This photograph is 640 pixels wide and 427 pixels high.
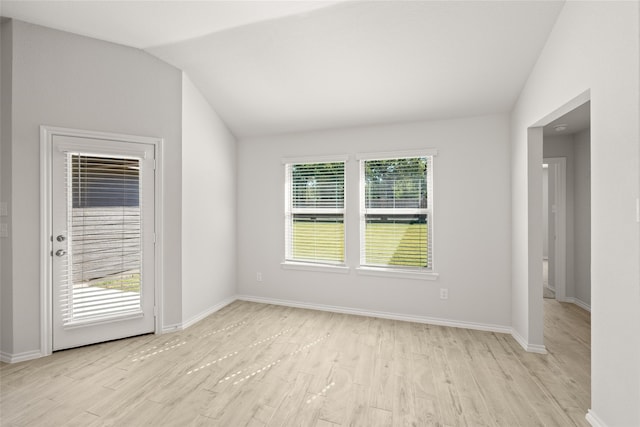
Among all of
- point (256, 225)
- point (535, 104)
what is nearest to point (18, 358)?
point (256, 225)

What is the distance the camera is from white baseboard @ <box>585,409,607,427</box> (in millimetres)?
1776

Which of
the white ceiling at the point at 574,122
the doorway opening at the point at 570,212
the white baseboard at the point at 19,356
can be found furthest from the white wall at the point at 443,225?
the white baseboard at the point at 19,356

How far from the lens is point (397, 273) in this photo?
369 cm

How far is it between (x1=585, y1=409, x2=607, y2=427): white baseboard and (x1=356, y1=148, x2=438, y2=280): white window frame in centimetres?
177

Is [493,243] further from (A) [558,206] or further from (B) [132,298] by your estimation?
(B) [132,298]

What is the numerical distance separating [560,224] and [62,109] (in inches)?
254

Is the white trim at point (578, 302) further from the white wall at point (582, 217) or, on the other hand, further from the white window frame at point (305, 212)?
the white window frame at point (305, 212)

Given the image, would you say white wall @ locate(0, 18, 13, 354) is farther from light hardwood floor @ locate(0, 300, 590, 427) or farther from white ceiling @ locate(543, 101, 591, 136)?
white ceiling @ locate(543, 101, 591, 136)

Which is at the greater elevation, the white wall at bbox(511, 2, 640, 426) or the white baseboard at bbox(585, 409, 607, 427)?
the white wall at bbox(511, 2, 640, 426)

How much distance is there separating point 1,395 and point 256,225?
289 cm

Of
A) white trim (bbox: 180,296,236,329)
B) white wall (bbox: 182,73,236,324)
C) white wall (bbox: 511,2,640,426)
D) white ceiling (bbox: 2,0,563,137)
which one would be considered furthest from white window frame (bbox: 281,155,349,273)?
white wall (bbox: 511,2,640,426)

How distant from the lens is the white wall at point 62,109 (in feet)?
8.61

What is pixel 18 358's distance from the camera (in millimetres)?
2615

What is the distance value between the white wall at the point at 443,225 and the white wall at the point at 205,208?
0.58 meters
